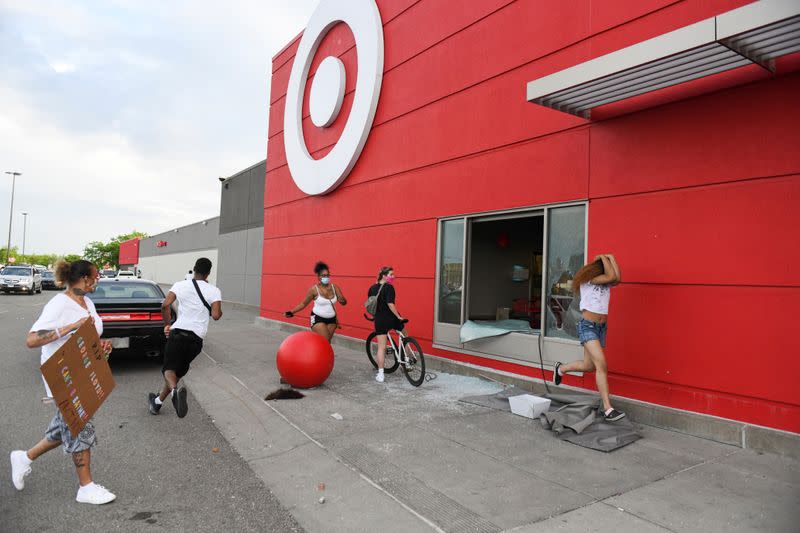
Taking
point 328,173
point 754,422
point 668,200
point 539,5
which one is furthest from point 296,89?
point 754,422

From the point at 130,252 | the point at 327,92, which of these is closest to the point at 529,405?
the point at 327,92

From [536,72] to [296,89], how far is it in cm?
892

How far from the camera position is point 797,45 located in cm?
438

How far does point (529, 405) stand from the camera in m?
5.83

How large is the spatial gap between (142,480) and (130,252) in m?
68.0

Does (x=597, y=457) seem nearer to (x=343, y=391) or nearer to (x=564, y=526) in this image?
(x=564, y=526)

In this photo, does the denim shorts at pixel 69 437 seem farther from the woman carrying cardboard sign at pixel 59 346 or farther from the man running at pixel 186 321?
the man running at pixel 186 321

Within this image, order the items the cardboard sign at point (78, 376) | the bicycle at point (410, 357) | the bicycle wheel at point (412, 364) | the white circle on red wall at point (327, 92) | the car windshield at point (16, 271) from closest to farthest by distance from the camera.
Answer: the cardboard sign at point (78, 376)
the bicycle at point (410, 357)
the bicycle wheel at point (412, 364)
the white circle on red wall at point (327, 92)
the car windshield at point (16, 271)

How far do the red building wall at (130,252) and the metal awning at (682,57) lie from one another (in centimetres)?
6406

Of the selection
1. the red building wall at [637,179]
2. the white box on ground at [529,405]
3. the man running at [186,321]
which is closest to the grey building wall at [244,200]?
the red building wall at [637,179]

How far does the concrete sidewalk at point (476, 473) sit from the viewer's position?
3453 mm

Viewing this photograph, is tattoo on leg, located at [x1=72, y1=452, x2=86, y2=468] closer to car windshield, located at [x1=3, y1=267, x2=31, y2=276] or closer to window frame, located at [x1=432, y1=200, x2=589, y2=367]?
window frame, located at [x1=432, y1=200, x2=589, y2=367]

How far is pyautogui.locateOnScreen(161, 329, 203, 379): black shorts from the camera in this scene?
5570 millimetres

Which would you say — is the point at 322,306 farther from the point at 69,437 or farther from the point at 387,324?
the point at 69,437
